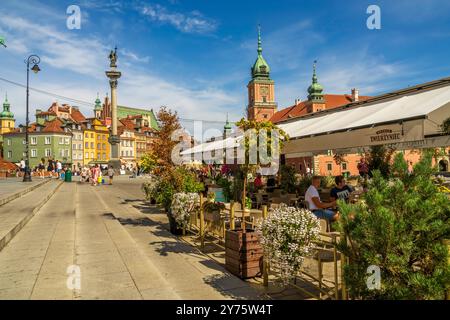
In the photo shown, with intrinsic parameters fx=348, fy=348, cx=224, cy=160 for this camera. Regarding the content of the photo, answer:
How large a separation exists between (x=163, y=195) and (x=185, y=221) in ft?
4.37

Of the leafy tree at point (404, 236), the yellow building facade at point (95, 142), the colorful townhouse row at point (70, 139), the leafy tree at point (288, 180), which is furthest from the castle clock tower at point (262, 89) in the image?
the leafy tree at point (404, 236)

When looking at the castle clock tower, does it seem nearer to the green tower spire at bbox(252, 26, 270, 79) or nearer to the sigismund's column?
the green tower spire at bbox(252, 26, 270, 79)

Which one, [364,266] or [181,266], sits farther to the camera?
[181,266]

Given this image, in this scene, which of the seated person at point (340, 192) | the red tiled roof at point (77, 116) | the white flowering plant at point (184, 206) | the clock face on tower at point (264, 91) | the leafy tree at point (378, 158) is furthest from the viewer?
the clock face on tower at point (264, 91)

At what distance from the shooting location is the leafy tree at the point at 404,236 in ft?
9.52

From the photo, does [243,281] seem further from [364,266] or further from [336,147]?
[336,147]

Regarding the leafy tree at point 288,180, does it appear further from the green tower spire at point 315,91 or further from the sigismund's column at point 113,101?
the green tower spire at point 315,91

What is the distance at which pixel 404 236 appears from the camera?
296 cm

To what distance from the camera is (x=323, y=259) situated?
15.0 feet

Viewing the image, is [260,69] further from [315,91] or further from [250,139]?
[250,139]

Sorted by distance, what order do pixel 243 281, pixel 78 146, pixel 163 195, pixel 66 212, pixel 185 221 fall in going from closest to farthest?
pixel 243 281 < pixel 185 221 < pixel 163 195 < pixel 66 212 < pixel 78 146

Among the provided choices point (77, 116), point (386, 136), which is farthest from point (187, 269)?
point (77, 116)

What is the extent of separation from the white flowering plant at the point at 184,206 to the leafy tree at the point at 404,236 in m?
5.67
